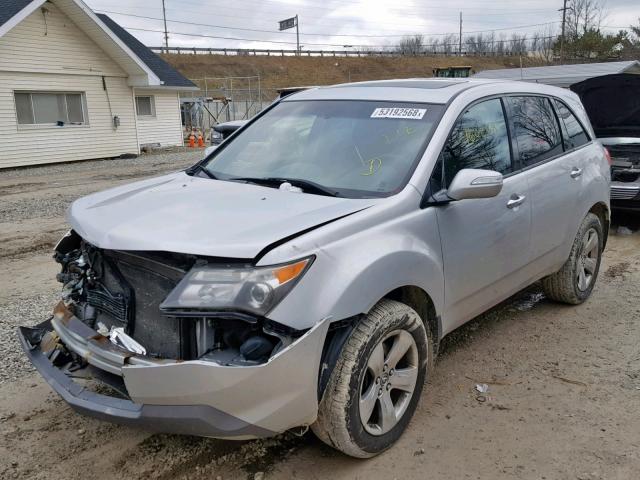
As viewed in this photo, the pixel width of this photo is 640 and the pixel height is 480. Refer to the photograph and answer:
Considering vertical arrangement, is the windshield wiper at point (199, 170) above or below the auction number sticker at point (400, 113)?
below

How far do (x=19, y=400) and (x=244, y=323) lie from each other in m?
1.90

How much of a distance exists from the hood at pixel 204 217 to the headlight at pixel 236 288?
9 centimetres

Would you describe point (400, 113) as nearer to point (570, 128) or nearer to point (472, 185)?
point (472, 185)

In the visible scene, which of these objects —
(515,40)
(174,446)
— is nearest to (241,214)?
(174,446)

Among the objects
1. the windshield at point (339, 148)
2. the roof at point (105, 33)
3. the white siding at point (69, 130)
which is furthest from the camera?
the white siding at point (69, 130)

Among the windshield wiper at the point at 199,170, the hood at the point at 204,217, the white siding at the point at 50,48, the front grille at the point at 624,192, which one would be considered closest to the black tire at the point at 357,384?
the hood at the point at 204,217

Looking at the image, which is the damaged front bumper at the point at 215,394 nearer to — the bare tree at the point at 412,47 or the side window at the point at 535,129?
the side window at the point at 535,129

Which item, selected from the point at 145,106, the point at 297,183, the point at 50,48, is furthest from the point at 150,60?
the point at 297,183

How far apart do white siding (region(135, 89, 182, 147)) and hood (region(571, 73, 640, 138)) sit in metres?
17.4

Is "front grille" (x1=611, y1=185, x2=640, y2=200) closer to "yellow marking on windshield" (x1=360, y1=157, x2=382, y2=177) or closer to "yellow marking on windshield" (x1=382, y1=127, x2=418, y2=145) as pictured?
"yellow marking on windshield" (x1=382, y1=127, x2=418, y2=145)

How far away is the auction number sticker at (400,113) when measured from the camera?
11.6 feet

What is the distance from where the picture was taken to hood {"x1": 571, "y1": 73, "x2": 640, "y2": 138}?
8.19 meters

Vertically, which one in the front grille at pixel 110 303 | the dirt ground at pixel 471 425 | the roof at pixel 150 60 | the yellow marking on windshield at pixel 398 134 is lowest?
the dirt ground at pixel 471 425

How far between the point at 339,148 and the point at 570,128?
7.90 feet
